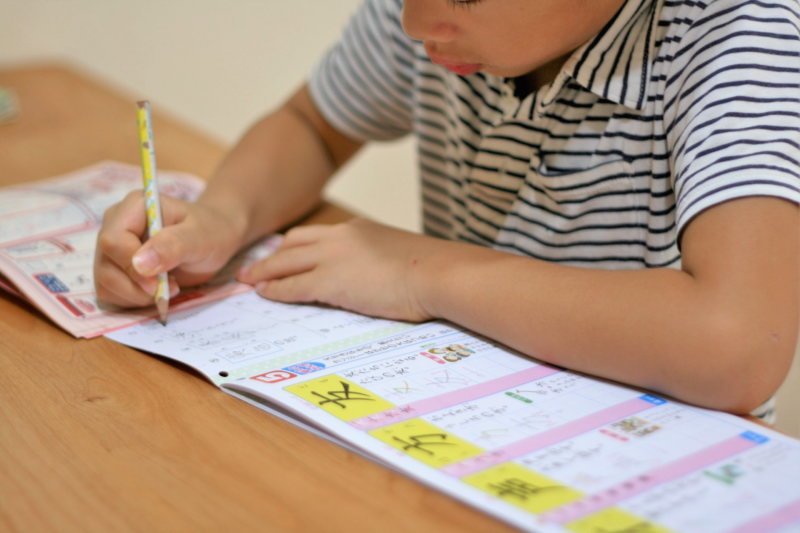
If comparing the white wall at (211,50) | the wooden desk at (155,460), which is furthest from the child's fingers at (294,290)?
the white wall at (211,50)

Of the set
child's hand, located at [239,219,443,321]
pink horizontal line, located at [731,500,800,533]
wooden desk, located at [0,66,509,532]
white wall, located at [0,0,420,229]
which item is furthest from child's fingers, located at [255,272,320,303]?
white wall, located at [0,0,420,229]

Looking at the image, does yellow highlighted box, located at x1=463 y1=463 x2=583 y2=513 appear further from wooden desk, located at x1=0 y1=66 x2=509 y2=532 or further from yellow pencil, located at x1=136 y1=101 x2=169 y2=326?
yellow pencil, located at x1=136 y1=101 x2=169 y2=326

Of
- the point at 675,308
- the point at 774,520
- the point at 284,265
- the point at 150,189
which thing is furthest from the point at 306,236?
the point at 774,520

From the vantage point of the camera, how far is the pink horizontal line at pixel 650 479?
487 millimetres

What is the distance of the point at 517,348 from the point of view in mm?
670

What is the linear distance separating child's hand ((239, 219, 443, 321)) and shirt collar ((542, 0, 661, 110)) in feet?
0.59


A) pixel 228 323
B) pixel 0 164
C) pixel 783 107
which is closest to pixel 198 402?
pixel 228 323

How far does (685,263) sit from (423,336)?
0.20 meters

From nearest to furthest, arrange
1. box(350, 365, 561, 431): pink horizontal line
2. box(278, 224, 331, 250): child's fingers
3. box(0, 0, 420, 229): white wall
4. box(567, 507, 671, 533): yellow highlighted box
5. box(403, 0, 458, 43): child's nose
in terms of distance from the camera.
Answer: box(567, 507, 671, 533): yellow highlighted box → box(350, 365, 561, 431): pink horizontal line → box(403, 0, 458, 43): child's nose → box(278, 224, 331, 250): child's fingers → box(0, 0, 420, 229): white wall

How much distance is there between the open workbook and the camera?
50 centimetres

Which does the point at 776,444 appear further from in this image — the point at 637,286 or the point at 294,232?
the point at 294,232

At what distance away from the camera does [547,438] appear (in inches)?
22.0

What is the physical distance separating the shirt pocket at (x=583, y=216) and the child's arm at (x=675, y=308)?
13cm

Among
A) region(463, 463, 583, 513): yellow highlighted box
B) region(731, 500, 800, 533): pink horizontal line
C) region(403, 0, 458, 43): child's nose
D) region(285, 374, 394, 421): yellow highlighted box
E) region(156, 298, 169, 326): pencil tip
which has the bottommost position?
region(156, 298, 169, 326): pencil tip
